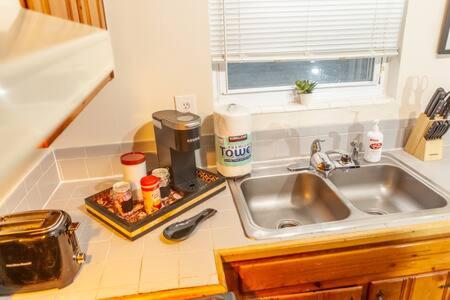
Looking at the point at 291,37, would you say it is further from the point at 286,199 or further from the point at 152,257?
the point at 152,257

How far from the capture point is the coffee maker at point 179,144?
3.63 ft

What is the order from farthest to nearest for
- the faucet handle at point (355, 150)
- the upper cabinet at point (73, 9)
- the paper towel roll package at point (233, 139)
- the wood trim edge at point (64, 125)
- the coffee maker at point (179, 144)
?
1. the faucet handle at point (355, 150)
2. the paper towel roll package at point (233, 139)
3. the coffee maker at point (179, 144)
4. the upper cabinet at point (73, 9)
5. the wood trim edge at point (64, 125)

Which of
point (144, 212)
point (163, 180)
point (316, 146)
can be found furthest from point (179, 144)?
point (316, 146)

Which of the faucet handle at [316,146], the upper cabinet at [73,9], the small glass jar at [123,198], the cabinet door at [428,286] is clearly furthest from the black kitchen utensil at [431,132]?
the upper cabinet at [73,9]

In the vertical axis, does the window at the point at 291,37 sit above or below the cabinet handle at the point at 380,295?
above

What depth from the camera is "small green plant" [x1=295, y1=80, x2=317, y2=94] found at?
149 centimetres

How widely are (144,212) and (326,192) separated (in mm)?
687

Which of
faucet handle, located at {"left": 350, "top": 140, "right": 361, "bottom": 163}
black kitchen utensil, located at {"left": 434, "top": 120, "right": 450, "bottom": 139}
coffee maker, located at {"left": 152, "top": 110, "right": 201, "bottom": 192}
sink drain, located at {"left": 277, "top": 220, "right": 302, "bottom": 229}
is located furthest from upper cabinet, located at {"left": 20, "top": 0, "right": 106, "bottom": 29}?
black kitchen utensil, located at {"left": 434, "top": 120, "right": 450, "bottom": 139}

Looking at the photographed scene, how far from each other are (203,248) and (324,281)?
398 millimetres

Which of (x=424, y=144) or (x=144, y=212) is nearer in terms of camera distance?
(x=144, y=212)

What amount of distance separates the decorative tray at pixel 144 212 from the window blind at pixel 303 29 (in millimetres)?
544

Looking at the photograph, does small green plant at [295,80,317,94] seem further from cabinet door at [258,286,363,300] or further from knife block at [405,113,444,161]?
cabinet door at [258,286,363,300]

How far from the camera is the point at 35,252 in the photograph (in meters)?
0.79

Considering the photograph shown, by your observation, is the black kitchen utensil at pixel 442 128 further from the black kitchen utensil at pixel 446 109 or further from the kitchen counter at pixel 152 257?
the kitchen counter at pixel 152 257
